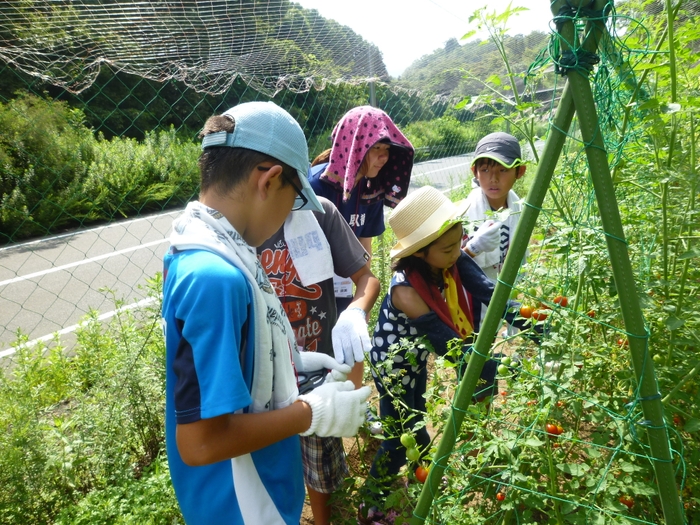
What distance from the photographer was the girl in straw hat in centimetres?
173

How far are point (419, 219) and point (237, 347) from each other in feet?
3.60

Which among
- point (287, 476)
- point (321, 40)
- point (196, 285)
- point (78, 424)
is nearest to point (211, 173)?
point (196, 285)

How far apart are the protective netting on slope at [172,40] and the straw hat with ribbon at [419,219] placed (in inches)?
62.2

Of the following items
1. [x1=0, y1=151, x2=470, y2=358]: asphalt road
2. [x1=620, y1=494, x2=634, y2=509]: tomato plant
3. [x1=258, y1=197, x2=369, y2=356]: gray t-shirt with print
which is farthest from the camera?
[x1=0, y1=151, x2=470, y2=358]: asphalt road

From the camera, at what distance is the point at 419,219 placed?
1770 mm

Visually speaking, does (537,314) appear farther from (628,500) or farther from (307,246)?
Result: (307,246)

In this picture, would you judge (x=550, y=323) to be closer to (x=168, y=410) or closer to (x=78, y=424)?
(x=168, y=410)

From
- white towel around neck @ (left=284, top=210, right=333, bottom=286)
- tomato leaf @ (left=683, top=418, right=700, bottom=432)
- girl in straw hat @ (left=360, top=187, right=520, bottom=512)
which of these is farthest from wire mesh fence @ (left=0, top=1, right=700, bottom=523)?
Result: white towel around neck @ (left=284, top=210, right=333, bottom=286)

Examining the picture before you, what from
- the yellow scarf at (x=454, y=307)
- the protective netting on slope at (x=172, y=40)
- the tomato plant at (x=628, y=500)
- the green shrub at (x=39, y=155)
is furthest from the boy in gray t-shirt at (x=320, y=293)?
the green shrub at (x=39, y=155)

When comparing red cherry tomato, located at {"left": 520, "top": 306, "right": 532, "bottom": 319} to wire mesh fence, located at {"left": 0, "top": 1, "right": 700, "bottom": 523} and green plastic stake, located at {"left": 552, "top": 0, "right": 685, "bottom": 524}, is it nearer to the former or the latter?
wire mesh fence, located at {"left": 0, "top": 1, "right": 700, "bottom": 523}

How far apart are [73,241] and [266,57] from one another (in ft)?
15.9

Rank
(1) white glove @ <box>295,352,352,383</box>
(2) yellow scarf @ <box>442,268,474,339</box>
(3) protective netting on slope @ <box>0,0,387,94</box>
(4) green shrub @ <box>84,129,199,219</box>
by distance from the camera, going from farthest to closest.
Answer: (4) green shrub @ <box>84,129,199,219</box>, (3) protective netting on slope @ <box>0,0,387,94</box>, (2) yellow scarf @ <box>442,268,474,339</box>, (1) white glove @ <box>295,352,352,383</box>

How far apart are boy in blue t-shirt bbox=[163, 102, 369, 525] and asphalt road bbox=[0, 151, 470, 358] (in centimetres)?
301

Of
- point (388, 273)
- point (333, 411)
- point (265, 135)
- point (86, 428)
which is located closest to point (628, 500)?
point (333, 411)
